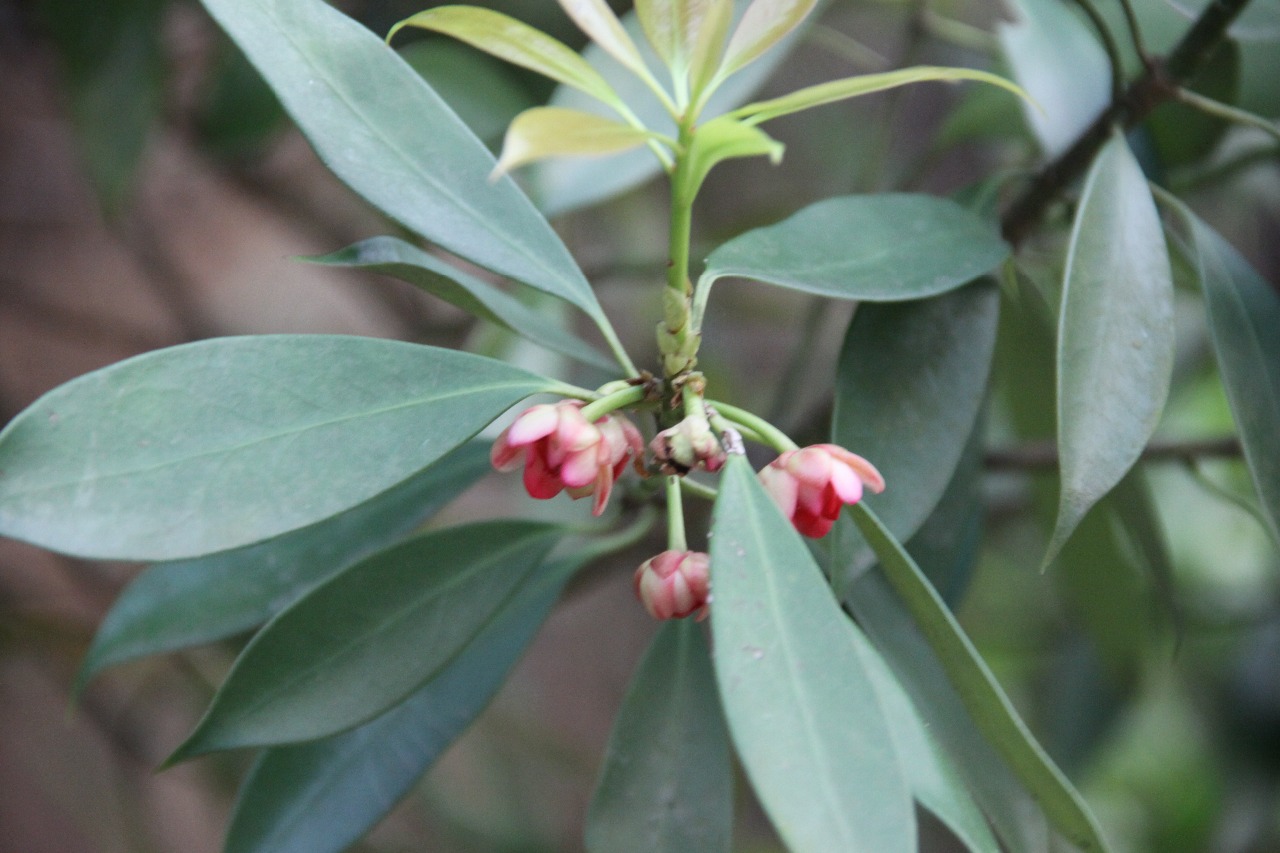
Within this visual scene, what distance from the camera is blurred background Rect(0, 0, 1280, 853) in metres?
1.17

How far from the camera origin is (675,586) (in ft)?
1.79

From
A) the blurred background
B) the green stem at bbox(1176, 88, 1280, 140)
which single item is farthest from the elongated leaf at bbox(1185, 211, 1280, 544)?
the blurred background

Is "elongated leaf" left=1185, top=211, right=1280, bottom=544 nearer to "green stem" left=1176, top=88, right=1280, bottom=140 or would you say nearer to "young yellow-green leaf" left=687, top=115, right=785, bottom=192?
"green stem" left=1176, top=88, right=1280, bottom=140

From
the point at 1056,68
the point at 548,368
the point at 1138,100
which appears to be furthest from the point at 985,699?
the point at 548,368

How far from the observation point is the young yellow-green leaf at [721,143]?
1.52ft

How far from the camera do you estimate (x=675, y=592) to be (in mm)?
546

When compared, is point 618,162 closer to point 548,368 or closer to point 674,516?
point 548,368

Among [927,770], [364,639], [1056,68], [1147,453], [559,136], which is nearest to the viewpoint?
[559,136]

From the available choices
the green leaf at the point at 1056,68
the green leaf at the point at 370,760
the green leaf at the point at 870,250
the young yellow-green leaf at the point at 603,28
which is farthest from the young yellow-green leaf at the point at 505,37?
the green leaf at the point at 1056,68

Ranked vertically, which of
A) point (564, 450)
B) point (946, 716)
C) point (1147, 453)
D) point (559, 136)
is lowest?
point (1147, 453)

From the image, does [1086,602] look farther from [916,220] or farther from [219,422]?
[219,422]

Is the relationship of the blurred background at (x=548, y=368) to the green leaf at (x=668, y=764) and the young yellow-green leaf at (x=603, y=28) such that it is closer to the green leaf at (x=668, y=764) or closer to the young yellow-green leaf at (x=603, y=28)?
the green leaf at (x=668, y=764)

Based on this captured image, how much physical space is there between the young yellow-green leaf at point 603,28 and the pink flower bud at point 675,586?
245 mm

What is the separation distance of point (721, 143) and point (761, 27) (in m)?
0.06
